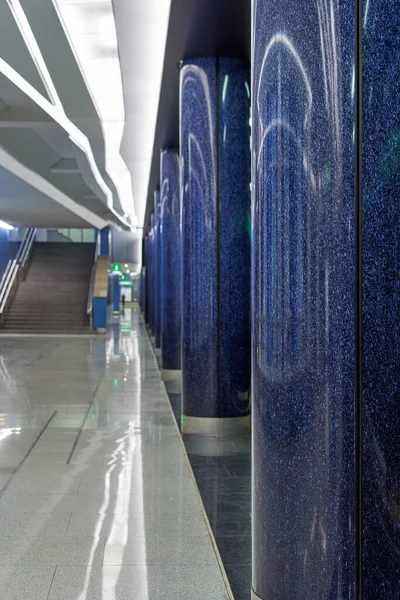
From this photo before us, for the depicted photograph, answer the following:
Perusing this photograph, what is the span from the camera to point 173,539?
429 centimetres

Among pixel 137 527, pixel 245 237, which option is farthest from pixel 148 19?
pixel 137 527

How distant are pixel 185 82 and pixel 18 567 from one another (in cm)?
545

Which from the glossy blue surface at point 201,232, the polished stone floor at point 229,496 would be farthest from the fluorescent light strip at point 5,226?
the polished stone floor at point 229,496

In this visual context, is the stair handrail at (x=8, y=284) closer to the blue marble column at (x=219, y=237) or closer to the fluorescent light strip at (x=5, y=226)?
the fluorescent light strip at (x=5, y=226)

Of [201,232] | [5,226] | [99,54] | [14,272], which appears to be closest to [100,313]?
[14,272]

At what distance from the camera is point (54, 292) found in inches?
Result: 1197

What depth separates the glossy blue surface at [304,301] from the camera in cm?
254

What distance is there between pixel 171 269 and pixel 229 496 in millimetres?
7872

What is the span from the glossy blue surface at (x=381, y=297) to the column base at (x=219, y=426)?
201 inches

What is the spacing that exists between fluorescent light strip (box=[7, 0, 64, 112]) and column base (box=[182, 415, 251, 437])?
4.98m

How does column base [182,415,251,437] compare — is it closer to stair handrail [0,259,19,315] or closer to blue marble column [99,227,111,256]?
stair handrail [0,259,19,315]

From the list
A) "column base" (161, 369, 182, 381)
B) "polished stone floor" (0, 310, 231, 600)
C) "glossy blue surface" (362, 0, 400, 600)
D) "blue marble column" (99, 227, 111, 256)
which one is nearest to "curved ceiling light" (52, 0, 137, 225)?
"column base" (161, 369, 182, 381)

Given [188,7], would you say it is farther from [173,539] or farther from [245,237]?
[173,539]

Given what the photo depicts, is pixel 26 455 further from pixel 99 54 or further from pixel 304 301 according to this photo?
pixel 99 54
